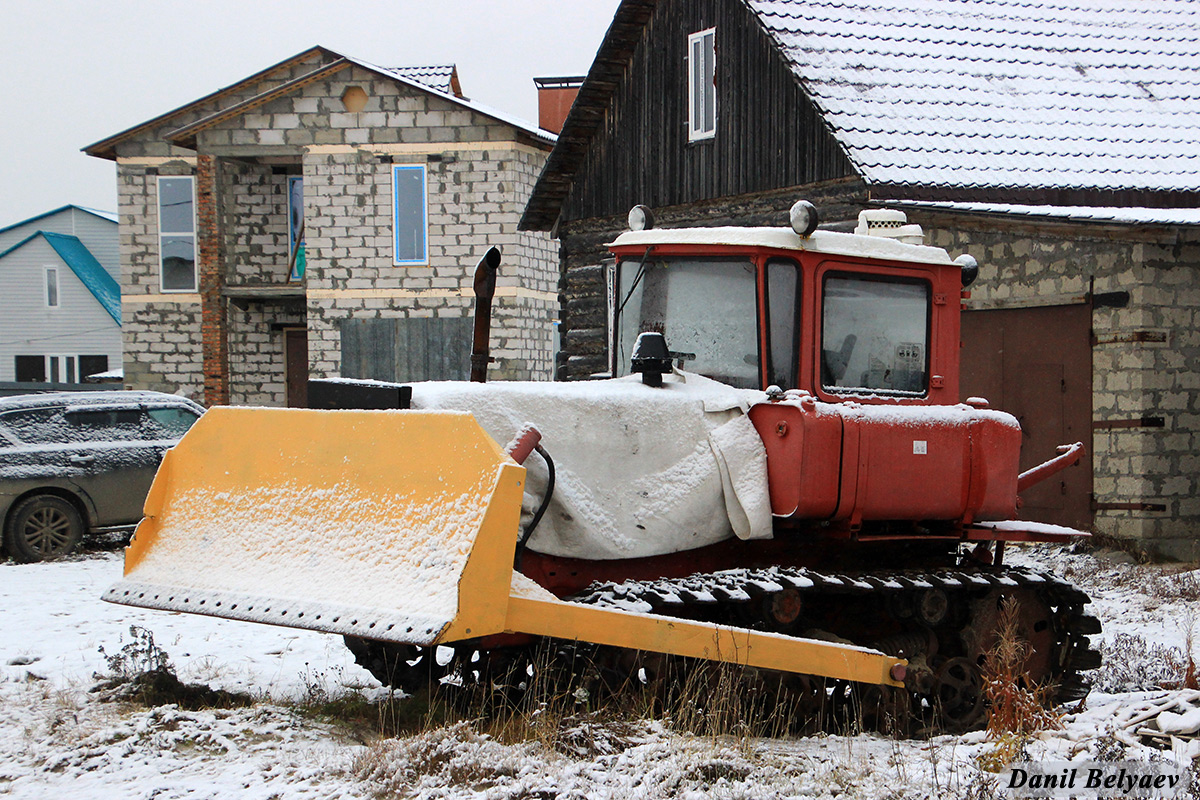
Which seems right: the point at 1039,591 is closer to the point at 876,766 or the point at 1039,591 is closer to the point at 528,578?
the point at 876,766

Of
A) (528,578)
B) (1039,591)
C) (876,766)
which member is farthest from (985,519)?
(528,578)

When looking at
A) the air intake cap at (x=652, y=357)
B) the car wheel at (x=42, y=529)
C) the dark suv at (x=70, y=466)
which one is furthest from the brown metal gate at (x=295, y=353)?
the air intake cap at (x=652, y=357)

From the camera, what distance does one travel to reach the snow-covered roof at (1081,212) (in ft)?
35.8

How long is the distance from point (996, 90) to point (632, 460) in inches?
400

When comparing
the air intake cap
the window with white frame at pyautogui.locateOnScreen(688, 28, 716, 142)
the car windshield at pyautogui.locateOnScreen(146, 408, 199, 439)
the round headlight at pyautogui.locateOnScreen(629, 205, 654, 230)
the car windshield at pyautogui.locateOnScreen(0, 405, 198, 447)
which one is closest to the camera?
the air intake cap

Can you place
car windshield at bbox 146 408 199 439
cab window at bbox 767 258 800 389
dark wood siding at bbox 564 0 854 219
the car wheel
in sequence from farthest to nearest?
dark wood siding at bbox 564 0 854 219, car windshield at bbox 146 408 199 439, the car wheel, cab window at bbox 767 258 800 389

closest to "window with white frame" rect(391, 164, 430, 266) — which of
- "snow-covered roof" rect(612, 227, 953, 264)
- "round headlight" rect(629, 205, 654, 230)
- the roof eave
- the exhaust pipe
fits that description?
the roof eave

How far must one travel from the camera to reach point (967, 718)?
19.3ft

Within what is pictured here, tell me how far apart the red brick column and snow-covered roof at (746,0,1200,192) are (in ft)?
43.2

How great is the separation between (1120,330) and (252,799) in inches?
389

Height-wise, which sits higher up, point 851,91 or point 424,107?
point 424,107

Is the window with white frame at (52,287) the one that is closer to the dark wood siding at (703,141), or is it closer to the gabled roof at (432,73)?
the gabled roof at (432,73)

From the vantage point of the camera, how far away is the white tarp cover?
5.09m

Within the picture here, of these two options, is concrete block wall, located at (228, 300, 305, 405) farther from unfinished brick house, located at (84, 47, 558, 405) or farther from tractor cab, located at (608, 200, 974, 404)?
tractor cab, located at (608, 200, 974, 404)
